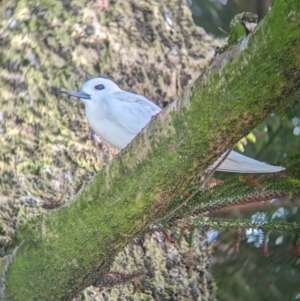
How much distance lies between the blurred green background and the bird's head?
1.24ft

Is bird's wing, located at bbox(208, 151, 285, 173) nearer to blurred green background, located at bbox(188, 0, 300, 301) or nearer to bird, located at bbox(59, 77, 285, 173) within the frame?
bird, located at bbox(59, 77, 285, 173)

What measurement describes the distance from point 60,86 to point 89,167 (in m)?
0.24

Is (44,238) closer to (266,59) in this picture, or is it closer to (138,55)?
(266,59)

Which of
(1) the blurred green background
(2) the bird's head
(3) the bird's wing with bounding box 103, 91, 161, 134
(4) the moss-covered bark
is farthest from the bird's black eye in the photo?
(4) the moss-covered bark

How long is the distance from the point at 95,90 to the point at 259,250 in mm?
546

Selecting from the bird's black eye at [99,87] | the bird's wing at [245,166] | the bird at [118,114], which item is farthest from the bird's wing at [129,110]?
the bird's wing at [245,166]

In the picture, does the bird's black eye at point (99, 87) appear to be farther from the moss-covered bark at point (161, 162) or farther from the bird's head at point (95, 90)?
the moss-covered bark at point (161, 162)

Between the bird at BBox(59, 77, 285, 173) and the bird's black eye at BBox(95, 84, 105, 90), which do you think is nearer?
the bird at BBox(59, 77, 285, 173)

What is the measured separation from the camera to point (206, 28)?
1925 mm

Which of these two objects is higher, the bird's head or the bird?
the bird's head

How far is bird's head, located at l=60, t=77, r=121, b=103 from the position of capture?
4.53ft

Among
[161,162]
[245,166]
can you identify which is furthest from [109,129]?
[161,162]

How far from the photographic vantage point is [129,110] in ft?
4.14

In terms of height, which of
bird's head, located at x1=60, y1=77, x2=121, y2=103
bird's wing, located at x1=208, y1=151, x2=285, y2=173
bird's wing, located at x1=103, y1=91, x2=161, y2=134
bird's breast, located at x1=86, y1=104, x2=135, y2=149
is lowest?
bird's wing, located at x1=208, y1=151, x2=285, y2=173
